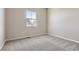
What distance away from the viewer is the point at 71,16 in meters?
3.24

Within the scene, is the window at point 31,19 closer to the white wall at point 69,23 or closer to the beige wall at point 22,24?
the beige wall at point 22,24

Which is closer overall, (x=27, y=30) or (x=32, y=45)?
(x=32, y=45)

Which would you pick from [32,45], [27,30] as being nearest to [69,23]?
[27,30]


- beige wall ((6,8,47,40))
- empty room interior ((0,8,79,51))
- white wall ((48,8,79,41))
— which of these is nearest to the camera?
empty room interior ((0,8,79,51))

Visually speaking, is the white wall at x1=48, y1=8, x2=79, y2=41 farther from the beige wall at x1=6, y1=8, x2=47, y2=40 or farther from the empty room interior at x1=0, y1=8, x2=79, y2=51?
the beige wall at x1=6, y1=8, x2=47, y2=40

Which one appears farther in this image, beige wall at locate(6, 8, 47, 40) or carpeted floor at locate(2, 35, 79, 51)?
beige wall at locate(6, 8, 47, 40)

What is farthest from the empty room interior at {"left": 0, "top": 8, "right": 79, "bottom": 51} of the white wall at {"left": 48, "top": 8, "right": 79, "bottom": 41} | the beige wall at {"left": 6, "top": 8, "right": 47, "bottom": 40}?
the white wall at {"left": 48, "top": 8, "right": 79, "bottom": 41}

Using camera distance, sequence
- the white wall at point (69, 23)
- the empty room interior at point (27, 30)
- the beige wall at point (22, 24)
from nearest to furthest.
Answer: the empty room interior at point (27, 30) < the beige wall at point (22, 24) < the white wall at point (69, 23)

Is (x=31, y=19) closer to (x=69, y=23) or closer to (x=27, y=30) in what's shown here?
(x=27, y=30)

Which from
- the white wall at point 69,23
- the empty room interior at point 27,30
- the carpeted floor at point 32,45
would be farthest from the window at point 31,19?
the white wall at point 69,23

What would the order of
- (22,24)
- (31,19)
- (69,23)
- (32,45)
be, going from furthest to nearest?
(69,23) → (22,24) → (31,19) → (32,45)
